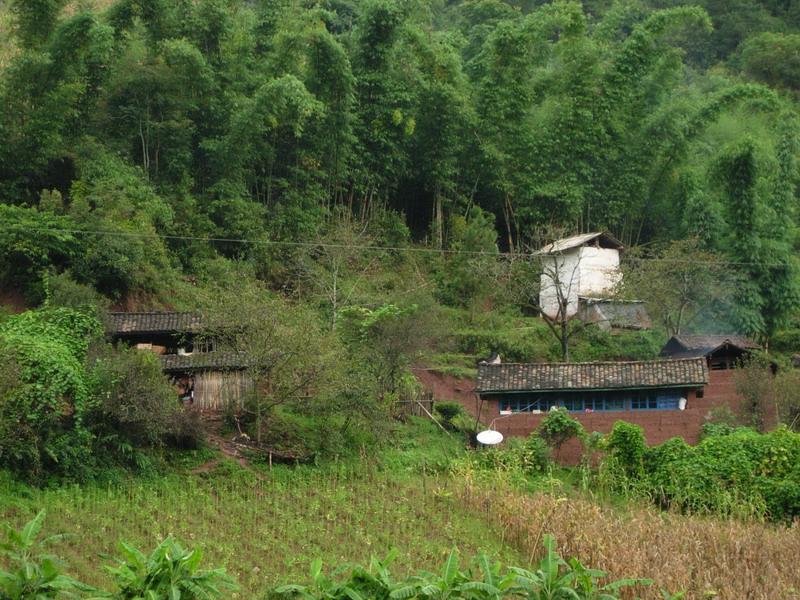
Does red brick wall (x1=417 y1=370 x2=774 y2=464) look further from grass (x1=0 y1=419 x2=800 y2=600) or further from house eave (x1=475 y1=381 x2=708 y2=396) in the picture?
grass (x1=0 y1=419 x2=800 y2=600)

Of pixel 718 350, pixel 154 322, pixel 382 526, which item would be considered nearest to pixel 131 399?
pixel 154 322

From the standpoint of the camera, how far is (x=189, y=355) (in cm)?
2075

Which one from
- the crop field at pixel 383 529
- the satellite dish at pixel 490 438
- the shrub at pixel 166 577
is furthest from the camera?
the satellite dish at pixel 490 438

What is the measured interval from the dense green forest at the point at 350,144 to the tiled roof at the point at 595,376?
19.9ft

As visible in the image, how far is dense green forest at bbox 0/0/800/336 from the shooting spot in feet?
78.8

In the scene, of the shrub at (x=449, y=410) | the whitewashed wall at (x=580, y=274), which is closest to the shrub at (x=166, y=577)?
the shrub at (x=449, y=410)

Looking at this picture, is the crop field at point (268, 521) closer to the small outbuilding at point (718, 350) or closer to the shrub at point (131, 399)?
the shrub at point (131, 399)

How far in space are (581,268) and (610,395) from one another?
288 inches

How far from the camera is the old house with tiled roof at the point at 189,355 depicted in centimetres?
2017

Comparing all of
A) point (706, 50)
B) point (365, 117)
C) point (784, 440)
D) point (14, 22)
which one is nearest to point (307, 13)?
point (365, 117)

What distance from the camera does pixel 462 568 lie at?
14.6 metres

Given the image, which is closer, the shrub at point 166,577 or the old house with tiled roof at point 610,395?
the shrub at point 166,577

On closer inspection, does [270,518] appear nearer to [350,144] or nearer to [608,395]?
[608,395]

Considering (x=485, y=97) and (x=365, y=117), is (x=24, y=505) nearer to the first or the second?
(x=365, y=117)
